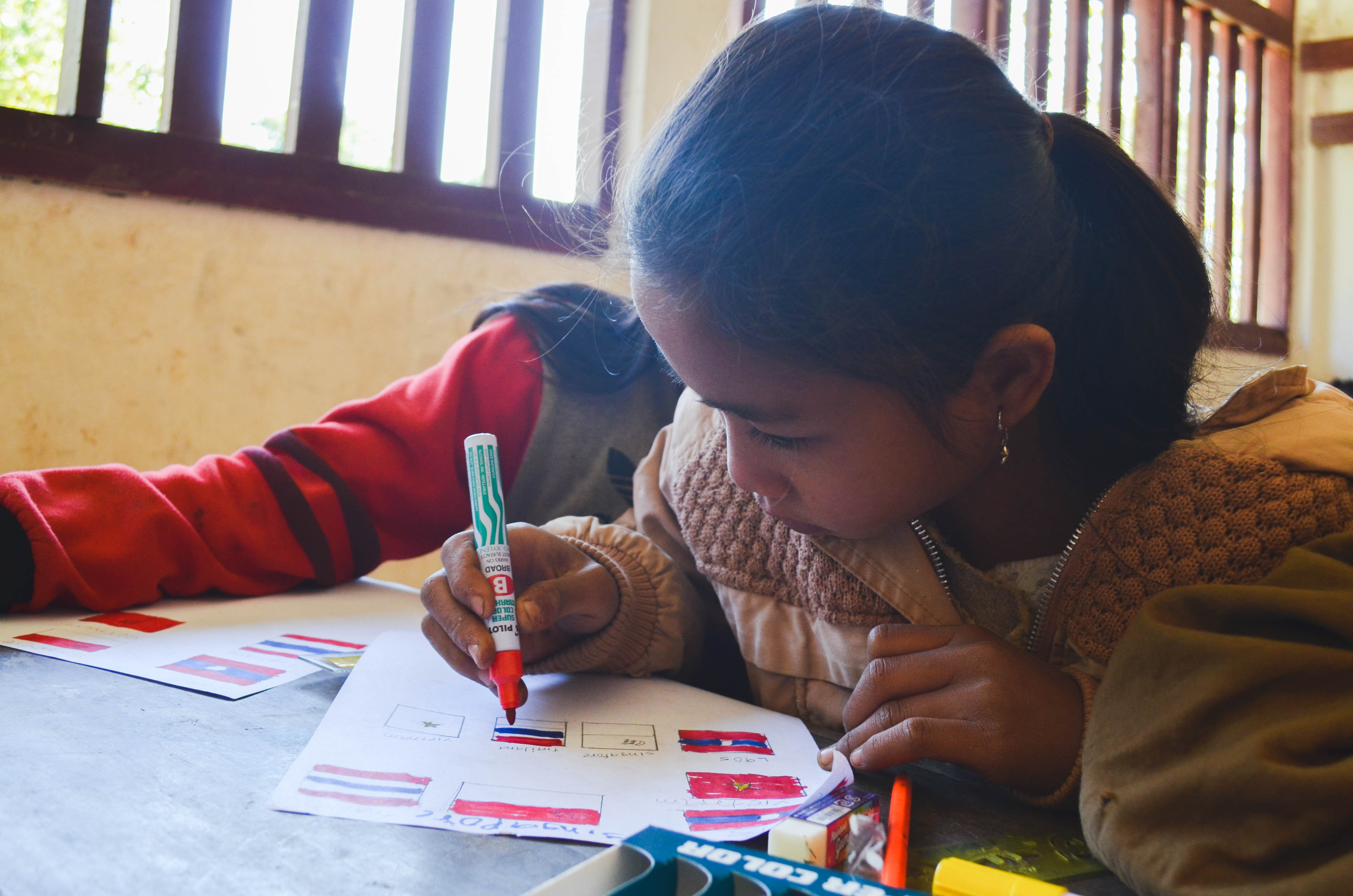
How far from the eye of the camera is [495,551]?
0.62 meters

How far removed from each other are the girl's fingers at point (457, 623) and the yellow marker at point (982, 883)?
31cm

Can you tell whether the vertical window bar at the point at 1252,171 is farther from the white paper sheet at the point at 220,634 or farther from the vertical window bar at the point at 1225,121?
the white paper sheet at the point at 220,634

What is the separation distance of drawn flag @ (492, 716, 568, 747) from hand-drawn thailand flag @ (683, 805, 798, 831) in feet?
0.40

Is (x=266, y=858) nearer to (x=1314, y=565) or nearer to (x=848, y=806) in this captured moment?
(x=848, y=806)

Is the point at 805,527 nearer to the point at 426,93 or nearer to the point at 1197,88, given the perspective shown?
the point at 426,93

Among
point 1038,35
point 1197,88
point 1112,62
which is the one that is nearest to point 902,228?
point 1038,35

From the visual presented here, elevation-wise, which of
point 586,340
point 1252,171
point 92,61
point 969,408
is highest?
point 1252,171

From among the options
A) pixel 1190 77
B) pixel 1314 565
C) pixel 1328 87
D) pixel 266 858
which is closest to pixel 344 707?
pixel 266 858

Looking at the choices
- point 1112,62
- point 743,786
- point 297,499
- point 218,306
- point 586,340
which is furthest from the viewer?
point 1112,62

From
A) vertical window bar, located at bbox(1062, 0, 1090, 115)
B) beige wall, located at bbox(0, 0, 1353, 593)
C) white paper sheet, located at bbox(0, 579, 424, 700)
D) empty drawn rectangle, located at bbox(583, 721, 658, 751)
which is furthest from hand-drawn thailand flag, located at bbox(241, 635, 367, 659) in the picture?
vertical window bar, located at bbox(1062, 0, 1090, 115)

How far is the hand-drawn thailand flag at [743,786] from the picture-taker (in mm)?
481

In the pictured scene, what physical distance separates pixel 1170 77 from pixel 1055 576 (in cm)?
271

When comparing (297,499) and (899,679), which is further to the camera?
(297,499)

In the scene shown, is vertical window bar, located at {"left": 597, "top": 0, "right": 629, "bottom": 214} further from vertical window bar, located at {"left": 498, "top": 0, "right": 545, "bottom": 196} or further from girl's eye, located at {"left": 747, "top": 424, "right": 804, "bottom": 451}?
girl's eye, located at {"left": 747, "top": 424, "right": 804, "bottom": 451}
